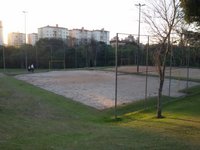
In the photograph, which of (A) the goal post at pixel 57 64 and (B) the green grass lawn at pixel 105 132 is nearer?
(B) the green grass lawn at pixel 105 132

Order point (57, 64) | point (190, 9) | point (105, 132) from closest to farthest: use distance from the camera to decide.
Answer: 1. point (105, 132)
2. point (190, 9)
3. point (57, 64)

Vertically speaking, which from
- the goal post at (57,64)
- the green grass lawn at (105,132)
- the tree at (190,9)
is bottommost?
the green grass lawn at (105,132)

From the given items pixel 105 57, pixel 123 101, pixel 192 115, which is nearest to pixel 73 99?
pixel 123 101

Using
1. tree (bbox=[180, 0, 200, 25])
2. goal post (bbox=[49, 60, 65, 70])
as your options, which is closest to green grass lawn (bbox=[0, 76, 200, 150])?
tree (bbox=[180, 0, 200, 25])

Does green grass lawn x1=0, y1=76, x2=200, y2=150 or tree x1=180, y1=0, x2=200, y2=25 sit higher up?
tree x1=180, y1=0, x2=200, y2=25

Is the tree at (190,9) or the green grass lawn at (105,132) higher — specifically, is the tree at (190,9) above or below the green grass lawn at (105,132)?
above

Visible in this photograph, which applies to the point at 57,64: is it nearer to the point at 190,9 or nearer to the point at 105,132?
the point at 190,9

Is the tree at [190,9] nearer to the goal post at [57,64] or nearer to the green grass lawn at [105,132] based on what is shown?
the green grass lawn at [105,132]

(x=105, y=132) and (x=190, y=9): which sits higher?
(x=190, y=9)

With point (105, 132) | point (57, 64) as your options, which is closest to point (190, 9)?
point (105, 132)

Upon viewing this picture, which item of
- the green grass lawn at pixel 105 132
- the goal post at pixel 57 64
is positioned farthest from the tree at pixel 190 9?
the goal post at pixel 57 64

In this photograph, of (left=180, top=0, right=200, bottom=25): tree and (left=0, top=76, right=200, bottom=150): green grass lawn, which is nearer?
(left=0, top=76, right=200, bottom=150): green grass lawn

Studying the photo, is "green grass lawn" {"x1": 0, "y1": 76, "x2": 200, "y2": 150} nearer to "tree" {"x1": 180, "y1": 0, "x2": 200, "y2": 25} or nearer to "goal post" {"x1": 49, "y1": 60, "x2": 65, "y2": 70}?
"tree" {"x1": 180, "y1": 0, "x2": 200, "y2": 25}

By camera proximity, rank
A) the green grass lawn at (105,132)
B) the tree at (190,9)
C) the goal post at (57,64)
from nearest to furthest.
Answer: the green grass lawn at (105,132)
the tree at (190,9)
the goal post at (57,64)
